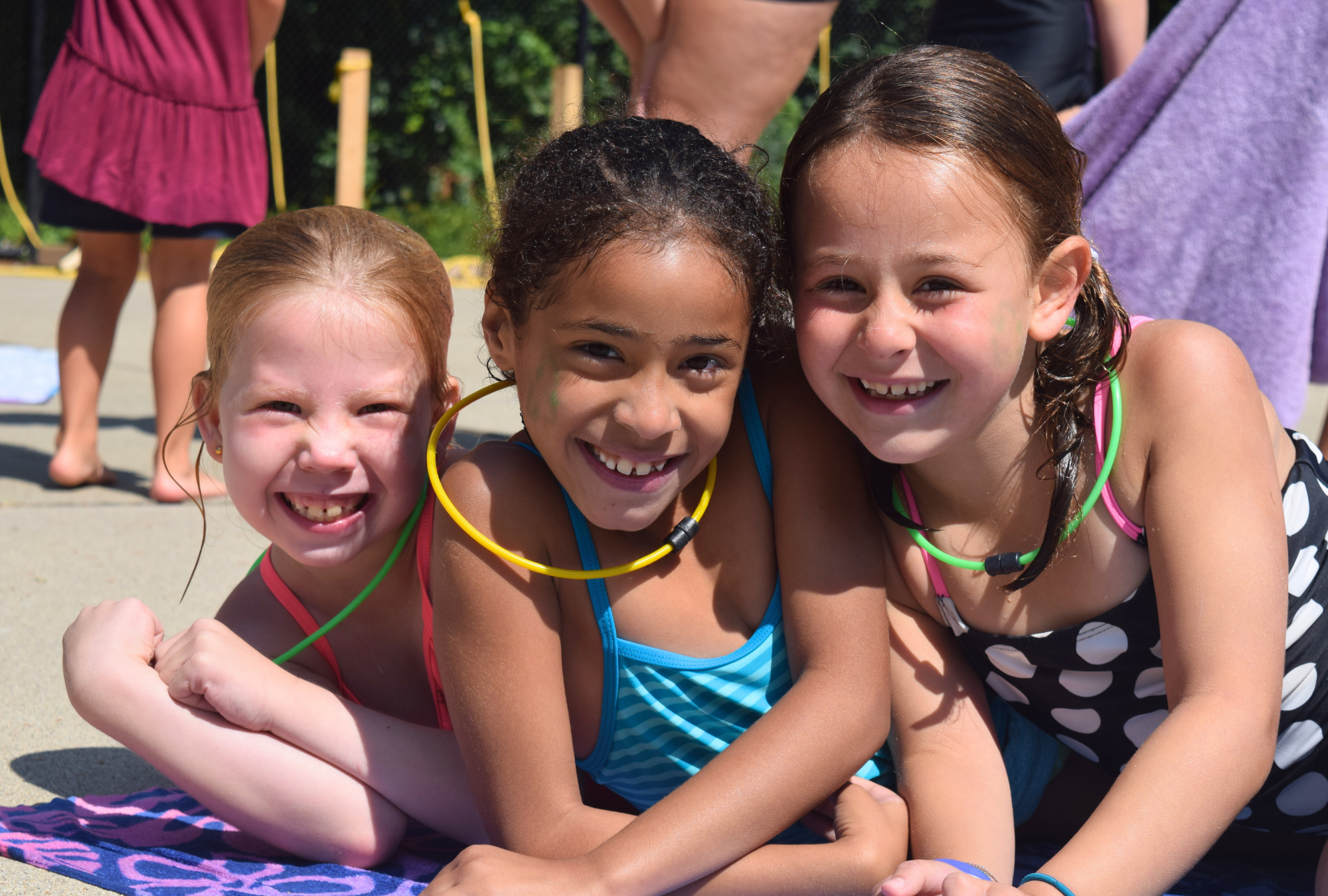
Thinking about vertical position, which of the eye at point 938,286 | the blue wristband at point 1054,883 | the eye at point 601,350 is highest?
the eye at point 938,286

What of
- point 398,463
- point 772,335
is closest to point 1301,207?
point 772,335

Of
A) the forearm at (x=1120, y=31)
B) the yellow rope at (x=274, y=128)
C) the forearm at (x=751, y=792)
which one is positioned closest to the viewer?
the forearm at (x=751, y=792)

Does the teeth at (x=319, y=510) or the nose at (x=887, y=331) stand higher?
the nose at (x=887, y=331)

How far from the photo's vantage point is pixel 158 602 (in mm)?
2557

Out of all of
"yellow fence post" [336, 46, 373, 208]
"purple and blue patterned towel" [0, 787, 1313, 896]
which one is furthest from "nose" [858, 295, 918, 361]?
"yellow fence post" [336, 46, 373, 208]

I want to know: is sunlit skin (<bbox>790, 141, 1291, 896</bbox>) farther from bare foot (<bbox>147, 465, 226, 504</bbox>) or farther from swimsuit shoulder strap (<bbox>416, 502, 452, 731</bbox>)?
bare foot (<bbox>147, 465, 226, 504</bbox>)

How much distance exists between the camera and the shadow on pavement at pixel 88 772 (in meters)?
1.85

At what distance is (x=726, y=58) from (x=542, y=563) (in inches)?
43.4

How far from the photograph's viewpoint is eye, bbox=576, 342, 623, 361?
1468 mm

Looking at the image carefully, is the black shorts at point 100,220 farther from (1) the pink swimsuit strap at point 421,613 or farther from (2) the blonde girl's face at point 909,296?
(2) the blonde girl's face at point 909,296

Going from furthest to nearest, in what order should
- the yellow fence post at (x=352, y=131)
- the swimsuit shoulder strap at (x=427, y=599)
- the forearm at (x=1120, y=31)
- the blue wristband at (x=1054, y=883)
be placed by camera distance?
the yellow fence post at (x=352, y=131) < the forearm at (x=1120, y=31) < the swimsuit shoulder strap at (x=427, y=599) < the blue wristband at (x=1054, y=883)

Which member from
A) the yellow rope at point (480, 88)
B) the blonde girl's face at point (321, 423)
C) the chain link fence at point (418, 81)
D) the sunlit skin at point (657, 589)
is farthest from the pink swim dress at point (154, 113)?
the chain link fence at point (418, 81)

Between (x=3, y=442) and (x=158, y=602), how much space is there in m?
1.72

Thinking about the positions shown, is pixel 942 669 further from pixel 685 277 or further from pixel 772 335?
pixel 685 277
